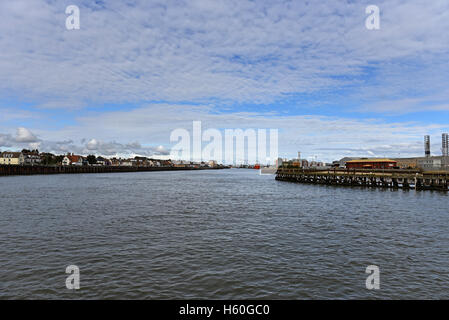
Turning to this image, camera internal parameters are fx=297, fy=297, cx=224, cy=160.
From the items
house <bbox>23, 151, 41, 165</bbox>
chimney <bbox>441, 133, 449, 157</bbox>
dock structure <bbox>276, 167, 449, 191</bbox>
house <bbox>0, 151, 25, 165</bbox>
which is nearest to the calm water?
dock structure <bbox>276, 167, 449, 191</bbox>

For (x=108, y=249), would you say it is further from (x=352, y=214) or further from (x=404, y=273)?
(x=352, y=214)

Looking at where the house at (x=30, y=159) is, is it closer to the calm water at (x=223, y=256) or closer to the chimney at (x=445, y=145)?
the calm water at (x=223, y=256)

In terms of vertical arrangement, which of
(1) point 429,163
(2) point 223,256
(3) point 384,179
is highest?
(1) point 429,163

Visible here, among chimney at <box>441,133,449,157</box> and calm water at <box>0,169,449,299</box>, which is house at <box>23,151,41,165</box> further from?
chimney at <box>441,133,449,157</box>

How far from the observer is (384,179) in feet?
250

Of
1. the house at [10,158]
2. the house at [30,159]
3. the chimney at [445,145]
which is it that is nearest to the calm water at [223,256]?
the chimney at [445,145]

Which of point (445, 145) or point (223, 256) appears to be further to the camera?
point (445, 145)

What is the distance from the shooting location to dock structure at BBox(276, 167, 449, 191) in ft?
188

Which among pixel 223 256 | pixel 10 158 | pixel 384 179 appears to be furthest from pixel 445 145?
pixel 10 158

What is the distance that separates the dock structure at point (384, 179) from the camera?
57.2 meters

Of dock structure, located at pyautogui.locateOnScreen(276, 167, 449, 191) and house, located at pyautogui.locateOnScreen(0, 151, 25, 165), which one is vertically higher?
house, located at pyautogui.locateOnScreen(0, 151, 25, 165)

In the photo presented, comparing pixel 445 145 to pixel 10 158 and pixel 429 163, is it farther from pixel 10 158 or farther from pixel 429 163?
pixel 10 158

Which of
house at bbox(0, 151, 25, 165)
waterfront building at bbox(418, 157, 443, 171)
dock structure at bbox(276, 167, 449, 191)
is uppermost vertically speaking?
house at bbox(0, 151, 25, 165)

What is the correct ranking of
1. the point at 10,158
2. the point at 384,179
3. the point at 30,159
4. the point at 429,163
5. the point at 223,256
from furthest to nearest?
the point at 30,159, the point at 10,158, the point at 429,163, the point at 384,179, the point at 223,256
